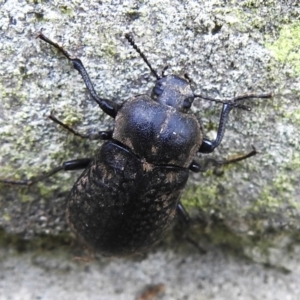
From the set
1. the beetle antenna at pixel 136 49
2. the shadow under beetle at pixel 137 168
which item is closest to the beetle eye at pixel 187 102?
the shadow under beetle at pixel 137 168

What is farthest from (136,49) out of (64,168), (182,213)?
(182,213)

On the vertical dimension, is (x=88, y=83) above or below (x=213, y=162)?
above

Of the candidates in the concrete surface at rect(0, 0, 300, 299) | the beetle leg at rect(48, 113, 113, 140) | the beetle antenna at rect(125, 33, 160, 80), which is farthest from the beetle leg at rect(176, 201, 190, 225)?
the beetle antenna at rect(125, 33, 160, 80)

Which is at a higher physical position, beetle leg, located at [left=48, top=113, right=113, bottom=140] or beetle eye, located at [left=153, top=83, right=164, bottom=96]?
beetle eye, located at [left=153, top=83, right=164, bottom=96]

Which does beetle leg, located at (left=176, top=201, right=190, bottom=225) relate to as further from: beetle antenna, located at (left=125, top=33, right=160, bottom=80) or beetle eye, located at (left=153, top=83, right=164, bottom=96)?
beetle antenna, located at (left=125, top=33, right=160, bottom=80)

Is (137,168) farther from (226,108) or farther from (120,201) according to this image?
(226,108)

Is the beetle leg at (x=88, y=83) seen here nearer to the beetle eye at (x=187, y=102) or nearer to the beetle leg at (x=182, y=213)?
the beetle eye at (x=187, y=102)

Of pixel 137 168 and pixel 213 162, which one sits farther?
pixel 213 162

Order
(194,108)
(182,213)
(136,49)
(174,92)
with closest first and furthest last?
Answer: (136,49)
(174,92)
(194,108)
(182,213)
